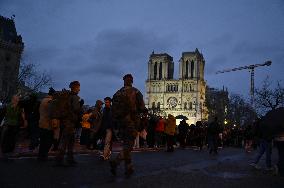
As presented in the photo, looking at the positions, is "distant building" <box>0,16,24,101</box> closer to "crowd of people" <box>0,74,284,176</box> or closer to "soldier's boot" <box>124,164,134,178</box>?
"crowd of people" <box>0,74,284,176</box>

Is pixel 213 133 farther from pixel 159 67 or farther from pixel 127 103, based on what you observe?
pixel 159 67

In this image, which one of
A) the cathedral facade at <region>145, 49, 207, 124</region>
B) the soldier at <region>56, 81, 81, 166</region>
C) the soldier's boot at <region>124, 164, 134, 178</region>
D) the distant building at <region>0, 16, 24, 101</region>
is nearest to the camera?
the soldier's boot at <region>124, 164, 134, 178</region>

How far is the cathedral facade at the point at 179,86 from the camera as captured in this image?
13088cm

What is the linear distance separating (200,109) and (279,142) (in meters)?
120

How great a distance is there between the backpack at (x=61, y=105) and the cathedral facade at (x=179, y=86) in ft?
392

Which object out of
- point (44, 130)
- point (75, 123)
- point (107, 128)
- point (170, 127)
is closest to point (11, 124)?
point (44, 130)

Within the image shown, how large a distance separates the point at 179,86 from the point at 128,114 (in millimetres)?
126463

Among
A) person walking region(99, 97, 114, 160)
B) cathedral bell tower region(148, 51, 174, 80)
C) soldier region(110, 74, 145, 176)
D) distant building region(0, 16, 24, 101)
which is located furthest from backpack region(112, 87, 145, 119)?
cathedral bell tower region(148, 51, 174, 80)

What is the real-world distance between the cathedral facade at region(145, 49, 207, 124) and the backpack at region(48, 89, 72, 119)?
392 feet

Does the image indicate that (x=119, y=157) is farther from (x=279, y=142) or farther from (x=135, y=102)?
(x=279, y=142)

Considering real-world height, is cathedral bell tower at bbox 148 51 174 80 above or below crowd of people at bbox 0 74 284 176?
above

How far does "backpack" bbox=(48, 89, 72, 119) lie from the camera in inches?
361

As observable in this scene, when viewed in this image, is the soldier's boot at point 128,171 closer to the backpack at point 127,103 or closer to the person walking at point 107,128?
the backpack at point 127,103

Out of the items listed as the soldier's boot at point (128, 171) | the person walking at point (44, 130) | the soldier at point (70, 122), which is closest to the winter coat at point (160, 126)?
the person walking at point (44, 130)
